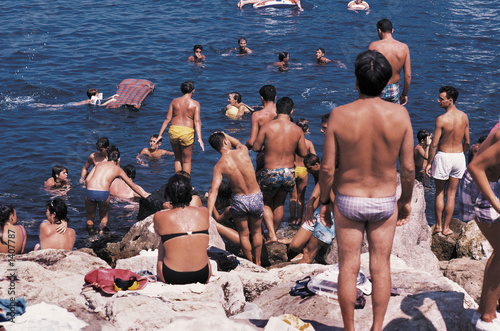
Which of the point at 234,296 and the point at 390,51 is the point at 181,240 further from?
the point at 390,51

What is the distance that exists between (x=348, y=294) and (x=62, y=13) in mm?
26314

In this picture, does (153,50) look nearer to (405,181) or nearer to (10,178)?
(10,178)

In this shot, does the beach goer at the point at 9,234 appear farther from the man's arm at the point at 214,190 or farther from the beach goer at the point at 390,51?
the beach goer at the point at 390,51

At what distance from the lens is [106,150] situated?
38.4 feet

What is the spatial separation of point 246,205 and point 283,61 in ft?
39.9

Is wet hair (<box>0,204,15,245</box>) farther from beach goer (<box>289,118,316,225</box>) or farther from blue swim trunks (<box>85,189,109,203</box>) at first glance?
beach goer (<box>289,118,316,225</box>)

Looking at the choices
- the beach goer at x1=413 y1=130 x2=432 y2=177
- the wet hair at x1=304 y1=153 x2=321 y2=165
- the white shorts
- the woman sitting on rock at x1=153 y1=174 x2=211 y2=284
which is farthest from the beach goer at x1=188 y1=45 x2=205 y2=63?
the woman sitting on rock at x1=153 y1=174 x2=211 y2=284

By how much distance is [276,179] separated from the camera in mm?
9516

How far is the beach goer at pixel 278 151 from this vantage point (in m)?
9.29

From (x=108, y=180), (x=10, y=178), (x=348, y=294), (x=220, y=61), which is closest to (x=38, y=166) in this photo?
(x=10, y=178)

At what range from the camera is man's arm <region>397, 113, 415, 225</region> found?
441cm

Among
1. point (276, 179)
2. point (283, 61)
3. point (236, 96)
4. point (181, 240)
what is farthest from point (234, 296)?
point (283, 61)

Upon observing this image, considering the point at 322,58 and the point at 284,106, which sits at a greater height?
the point at 284,106

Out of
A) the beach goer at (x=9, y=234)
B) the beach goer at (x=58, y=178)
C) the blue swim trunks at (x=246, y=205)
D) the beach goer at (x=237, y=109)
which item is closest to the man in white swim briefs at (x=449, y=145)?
the blue swim trunks at (x=246, y=205)
